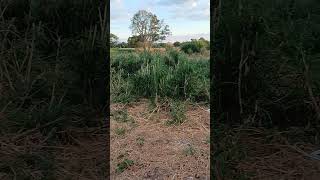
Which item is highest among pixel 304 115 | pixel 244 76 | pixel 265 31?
pixel 265 31

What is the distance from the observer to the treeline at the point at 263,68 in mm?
2900

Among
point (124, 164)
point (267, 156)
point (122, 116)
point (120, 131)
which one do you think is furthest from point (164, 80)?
point (267, 156)

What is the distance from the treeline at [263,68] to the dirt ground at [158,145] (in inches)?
8.5

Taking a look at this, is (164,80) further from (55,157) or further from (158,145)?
(55,157)

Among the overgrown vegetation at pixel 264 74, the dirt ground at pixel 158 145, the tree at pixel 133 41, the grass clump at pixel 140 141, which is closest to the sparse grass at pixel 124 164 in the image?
the dirt ground at pixel 158 145

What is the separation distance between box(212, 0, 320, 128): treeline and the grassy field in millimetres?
278

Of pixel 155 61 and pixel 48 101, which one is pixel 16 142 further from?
pixel 155 61

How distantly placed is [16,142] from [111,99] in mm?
946

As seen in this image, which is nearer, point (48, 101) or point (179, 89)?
point (48, 101)

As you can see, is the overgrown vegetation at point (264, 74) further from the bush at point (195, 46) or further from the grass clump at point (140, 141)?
the bush at point (195, 46)

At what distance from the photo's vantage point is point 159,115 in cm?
331

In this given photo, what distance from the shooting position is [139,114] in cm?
332

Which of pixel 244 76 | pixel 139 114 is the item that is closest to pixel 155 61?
pixel 139 114

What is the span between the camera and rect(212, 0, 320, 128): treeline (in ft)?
9.52
